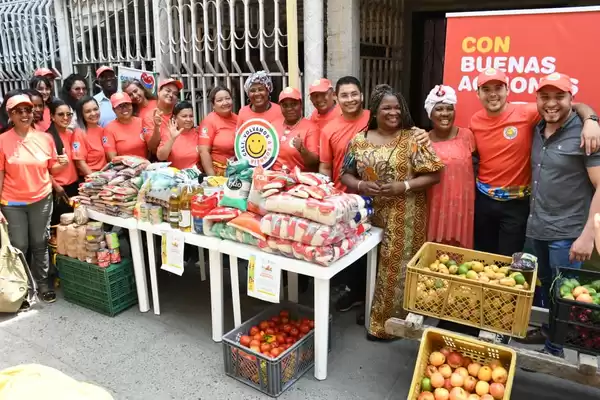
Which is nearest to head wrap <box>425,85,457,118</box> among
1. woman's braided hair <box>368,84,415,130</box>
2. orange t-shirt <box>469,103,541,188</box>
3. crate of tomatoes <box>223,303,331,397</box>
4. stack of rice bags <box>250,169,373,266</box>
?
woman's braided hair <box>368,84,415,130</box>

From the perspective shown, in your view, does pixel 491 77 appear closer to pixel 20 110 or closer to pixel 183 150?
pixel 183 150

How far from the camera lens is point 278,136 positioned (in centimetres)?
340

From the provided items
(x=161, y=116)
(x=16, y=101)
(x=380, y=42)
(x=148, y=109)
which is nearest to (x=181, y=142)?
(x=161, y=116)

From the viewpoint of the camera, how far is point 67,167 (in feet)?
13.1

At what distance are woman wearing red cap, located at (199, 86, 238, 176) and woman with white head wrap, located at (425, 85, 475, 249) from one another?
162 centimetres

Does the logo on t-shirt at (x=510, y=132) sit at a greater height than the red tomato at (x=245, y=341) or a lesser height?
greater

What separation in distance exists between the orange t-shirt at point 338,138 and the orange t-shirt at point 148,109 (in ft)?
5.67

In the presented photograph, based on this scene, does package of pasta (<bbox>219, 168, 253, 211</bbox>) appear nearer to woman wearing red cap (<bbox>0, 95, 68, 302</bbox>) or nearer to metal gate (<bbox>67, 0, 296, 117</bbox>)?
woman wearing red cap (<bbox>0, 95, 68, 302</bbox>)

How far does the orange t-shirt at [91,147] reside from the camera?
399cm

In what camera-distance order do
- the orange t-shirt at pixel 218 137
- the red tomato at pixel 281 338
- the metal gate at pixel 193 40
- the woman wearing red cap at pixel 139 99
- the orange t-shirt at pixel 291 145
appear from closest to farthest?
the red tomato at pixel 281 338, the orange t-shirt at pixel 291 145, the orange t-shirt at pixel 218 137, the woman wearing red cap at pixel 139 99, the metal gate at pixel 193 40

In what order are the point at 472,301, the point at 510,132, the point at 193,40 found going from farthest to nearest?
the point at 193,40
the point at 510,132
the point at 472,301

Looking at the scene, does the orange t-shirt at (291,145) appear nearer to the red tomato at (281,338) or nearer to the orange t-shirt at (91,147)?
the red tomato at (281,338)

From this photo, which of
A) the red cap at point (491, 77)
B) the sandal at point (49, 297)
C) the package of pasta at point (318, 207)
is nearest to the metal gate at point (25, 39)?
the sandal at point (49, 297)

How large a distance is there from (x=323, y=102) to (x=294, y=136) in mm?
377
